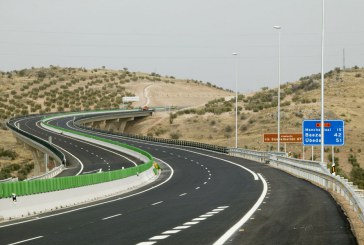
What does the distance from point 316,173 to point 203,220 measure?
64.8 ft

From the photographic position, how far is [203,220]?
20172 millimetres

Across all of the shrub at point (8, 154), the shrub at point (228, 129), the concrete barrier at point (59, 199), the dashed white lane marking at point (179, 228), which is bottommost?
the shrub at point (8, 154)

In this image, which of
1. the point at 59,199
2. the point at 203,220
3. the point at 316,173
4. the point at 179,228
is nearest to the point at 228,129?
the point at 316,173

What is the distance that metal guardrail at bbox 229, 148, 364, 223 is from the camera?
21173 millimetres

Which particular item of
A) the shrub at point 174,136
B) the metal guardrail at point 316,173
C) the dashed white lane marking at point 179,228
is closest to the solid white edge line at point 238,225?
the dashed white lane marking at point 179,228

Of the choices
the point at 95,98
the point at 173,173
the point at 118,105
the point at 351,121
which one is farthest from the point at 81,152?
the point at 95,98

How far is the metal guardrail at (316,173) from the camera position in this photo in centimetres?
2117

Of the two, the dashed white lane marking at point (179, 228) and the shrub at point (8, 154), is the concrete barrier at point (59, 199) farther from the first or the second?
the shrub at point (8, 154)

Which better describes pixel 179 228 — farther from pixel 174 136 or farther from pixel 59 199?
pixel 174 136

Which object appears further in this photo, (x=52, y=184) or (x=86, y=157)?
(x=86, y=157)

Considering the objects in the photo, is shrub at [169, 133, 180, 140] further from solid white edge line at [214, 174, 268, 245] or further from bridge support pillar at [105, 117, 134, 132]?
solid white edge line at [214, 174, 268, 245]

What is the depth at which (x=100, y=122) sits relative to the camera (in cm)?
13912

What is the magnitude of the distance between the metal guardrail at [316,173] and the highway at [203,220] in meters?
0.65

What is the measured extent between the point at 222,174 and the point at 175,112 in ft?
309
